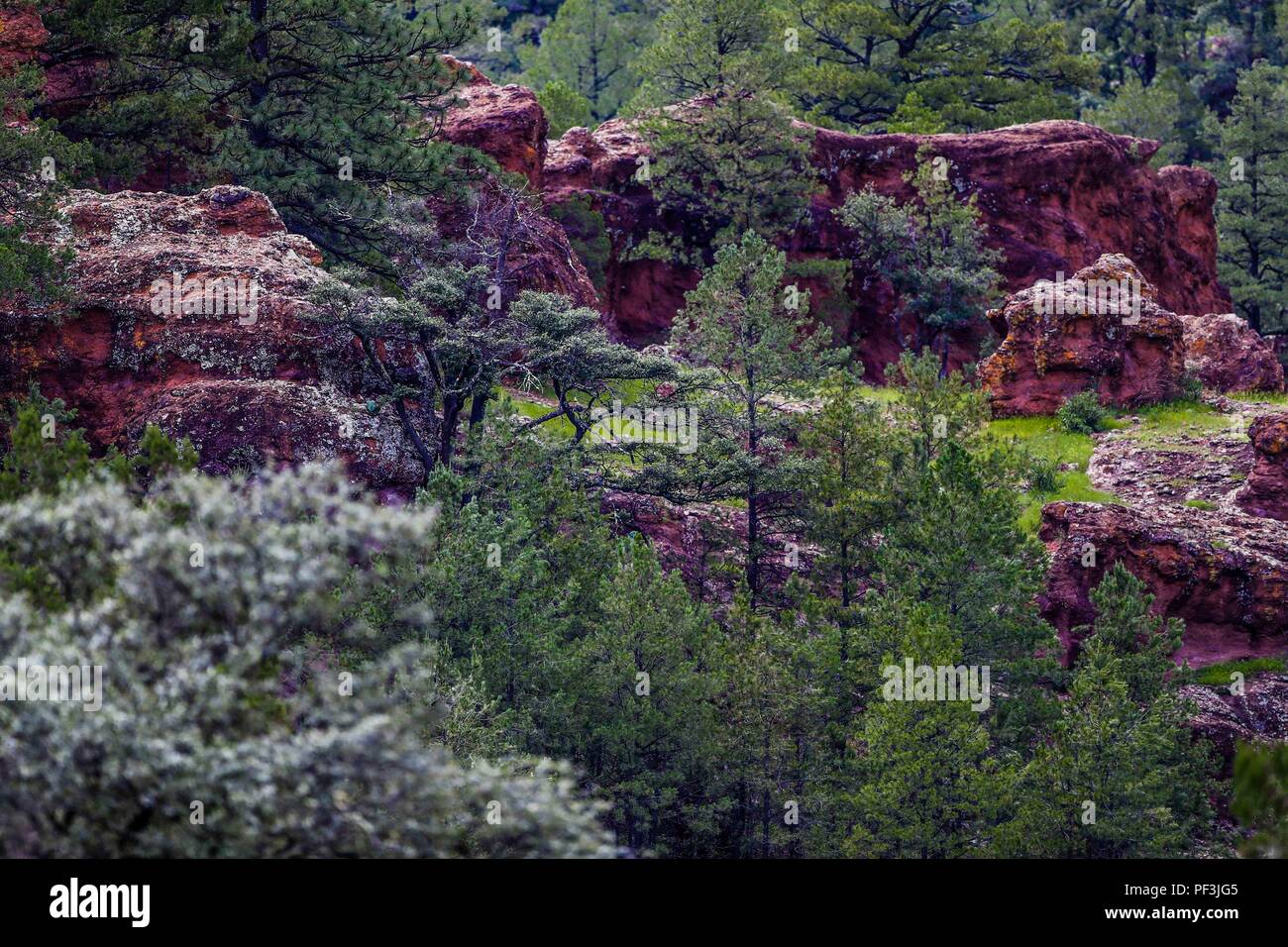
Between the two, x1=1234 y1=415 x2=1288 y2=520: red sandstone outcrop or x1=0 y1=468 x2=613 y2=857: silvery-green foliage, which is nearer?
x1=0 y1=468 x2=613 y2=857: silvery-green foliage

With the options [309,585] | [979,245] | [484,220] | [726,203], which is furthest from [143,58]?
[979,245]

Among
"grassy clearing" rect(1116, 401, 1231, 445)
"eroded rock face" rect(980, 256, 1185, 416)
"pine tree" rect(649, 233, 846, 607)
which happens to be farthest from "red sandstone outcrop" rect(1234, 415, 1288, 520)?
"pine tree" rect(649, 233, 846, 607)

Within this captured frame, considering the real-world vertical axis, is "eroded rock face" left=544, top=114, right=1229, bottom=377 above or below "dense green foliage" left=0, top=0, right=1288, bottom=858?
above

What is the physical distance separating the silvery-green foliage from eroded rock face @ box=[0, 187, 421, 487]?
42.9 ft

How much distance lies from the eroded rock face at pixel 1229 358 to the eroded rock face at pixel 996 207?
9.63 metres

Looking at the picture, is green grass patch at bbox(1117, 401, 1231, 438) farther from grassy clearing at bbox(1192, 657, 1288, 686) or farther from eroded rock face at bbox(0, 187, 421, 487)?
eroded rock face at bbox(0, 187, 421, 487)

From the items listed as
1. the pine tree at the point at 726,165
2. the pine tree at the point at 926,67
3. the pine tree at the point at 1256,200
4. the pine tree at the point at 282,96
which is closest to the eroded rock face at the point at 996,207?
the pine tree at the point at 726,165

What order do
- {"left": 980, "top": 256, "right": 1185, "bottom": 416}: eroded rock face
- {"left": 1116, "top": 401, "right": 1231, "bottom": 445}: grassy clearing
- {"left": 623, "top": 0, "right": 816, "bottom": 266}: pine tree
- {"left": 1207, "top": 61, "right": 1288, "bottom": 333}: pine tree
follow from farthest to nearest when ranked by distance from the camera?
{"left": 1207, "top": 61, "right": 1288, "bottom": 333}: pine tree → {"left": 623, "top": 0, "right": 816, "bottom": 266}: pine tree → {"left": 980, "top": 256, "right": 1185, "bottom": 416}: eroded rock face → {"left": 1116, "top": 401, "right": 1231, "bottom": 445}: grassy clearing

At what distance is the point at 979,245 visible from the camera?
55.4 metres

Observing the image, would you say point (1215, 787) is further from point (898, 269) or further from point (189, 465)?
point (898, 269)

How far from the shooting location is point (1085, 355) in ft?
138

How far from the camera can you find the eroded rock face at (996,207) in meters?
53.5

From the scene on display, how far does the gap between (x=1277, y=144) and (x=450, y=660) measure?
195 ft

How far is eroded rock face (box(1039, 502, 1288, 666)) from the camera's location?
33906 millimetres
